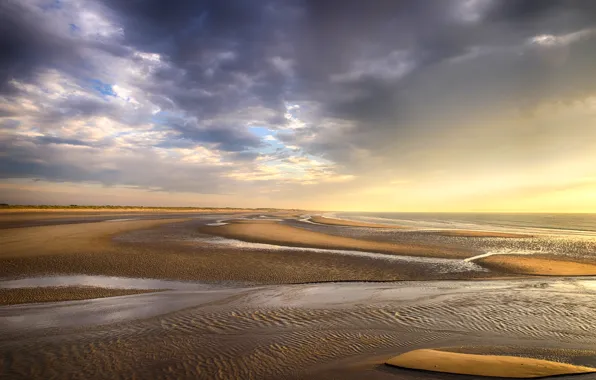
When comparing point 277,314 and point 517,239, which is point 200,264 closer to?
point 277,314

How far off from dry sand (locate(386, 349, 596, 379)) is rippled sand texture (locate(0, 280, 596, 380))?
1.15 feet

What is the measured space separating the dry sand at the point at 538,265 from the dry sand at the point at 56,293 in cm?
1821

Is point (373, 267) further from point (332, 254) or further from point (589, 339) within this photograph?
point (589, 339)

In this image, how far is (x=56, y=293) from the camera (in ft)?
35.1

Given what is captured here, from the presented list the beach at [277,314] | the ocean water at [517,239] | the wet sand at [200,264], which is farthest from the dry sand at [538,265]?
the wet sand at [200,264]

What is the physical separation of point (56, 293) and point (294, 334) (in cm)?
917

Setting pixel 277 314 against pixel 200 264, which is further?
pixel 200 264

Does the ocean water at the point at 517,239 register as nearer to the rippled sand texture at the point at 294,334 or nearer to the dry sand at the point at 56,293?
the rippled sand texture at the point at 294,334

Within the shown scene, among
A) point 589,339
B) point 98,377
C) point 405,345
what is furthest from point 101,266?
point 589,339

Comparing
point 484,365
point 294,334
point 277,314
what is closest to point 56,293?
point 277,314

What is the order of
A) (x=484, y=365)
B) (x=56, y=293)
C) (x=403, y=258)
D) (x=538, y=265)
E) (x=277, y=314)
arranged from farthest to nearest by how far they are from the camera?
(x=403, y=258)
(x=538, y=265)
(x=56, y=293)
(x=277, y=314)
(x=484, y=365)

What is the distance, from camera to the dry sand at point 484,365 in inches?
220

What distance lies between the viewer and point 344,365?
19.8 feet

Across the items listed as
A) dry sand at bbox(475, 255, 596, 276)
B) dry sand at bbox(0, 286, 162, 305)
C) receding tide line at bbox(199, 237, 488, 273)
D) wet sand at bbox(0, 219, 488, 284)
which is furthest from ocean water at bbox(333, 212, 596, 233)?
dry sand at bbox(0, 286, 162, 305)
